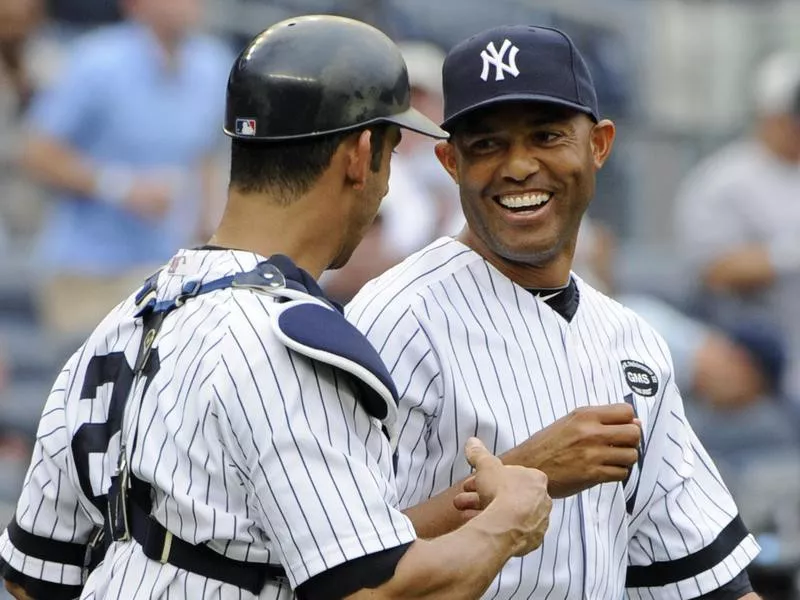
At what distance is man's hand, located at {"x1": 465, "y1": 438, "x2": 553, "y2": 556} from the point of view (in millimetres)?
2896

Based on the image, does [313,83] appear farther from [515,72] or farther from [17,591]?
[17,591]

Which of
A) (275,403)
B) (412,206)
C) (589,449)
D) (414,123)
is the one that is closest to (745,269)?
(412,206)

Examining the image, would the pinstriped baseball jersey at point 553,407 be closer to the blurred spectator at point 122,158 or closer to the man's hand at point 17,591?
the man's hand at point 17,591

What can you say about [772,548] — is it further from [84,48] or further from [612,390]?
[84,48]

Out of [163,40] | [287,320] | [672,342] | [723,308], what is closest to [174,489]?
[287,320]

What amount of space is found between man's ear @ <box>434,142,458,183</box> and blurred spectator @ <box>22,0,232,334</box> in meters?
3.67

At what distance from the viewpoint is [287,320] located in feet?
9.27

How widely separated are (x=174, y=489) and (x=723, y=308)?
6045mm

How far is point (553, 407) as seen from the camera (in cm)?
349

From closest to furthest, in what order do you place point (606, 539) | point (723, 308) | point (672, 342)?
1. point (606, 539)
2. point (672, 342)
3. point (723, 308)

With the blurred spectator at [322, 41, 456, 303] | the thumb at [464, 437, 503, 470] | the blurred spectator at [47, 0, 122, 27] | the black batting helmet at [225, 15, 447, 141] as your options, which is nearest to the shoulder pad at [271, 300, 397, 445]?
the thumb at [464, 437, 503, 470]

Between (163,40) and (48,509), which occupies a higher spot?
(163,40)

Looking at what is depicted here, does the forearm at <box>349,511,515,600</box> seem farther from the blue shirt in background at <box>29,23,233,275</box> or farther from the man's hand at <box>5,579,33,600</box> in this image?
the blue shirt in background at <box>29,23,233,275</box>

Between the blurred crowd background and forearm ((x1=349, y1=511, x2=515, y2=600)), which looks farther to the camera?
the blurred crowd background
